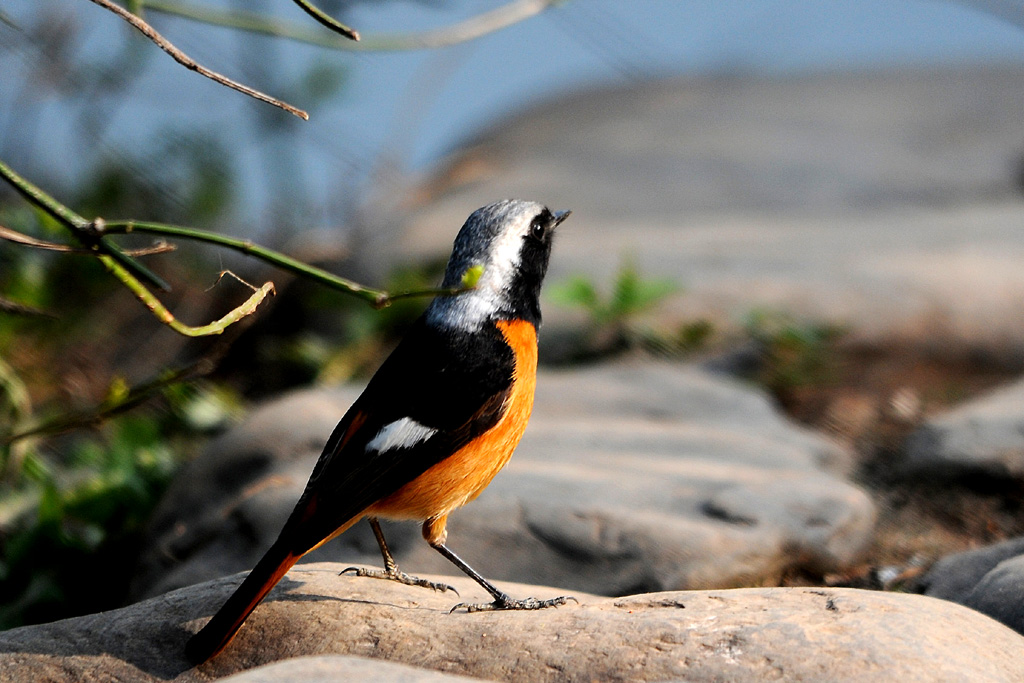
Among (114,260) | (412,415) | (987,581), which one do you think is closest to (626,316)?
(987,581)

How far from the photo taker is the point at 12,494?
5.05 meters

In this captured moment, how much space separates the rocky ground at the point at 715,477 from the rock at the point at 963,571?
0.05 feet

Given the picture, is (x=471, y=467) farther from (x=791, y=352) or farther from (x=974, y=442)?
(x=791, y=352)

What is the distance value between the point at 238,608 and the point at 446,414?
789 mm

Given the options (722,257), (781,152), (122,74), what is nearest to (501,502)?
(722,257)

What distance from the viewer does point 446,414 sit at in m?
3.04

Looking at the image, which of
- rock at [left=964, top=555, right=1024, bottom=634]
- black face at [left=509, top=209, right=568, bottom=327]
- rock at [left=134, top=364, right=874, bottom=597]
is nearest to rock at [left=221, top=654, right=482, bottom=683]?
black face at [left=509, top=209, right=568, bottom=327]

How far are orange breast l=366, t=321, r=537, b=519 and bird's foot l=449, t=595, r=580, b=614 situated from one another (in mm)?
305

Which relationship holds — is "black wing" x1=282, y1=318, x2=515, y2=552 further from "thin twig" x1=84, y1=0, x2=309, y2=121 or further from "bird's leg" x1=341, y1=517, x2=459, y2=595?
"thin twig" x1=84, y1=0, x2=309, y2=121

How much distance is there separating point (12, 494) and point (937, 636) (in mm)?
4276

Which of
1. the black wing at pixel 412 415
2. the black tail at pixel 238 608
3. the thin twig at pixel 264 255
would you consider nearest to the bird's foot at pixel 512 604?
the black wing at pixel 412 415

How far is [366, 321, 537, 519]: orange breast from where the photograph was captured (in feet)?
10.1

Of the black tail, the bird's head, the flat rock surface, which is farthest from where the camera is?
the flat rock surface

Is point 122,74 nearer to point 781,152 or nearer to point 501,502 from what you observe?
point 501,502
